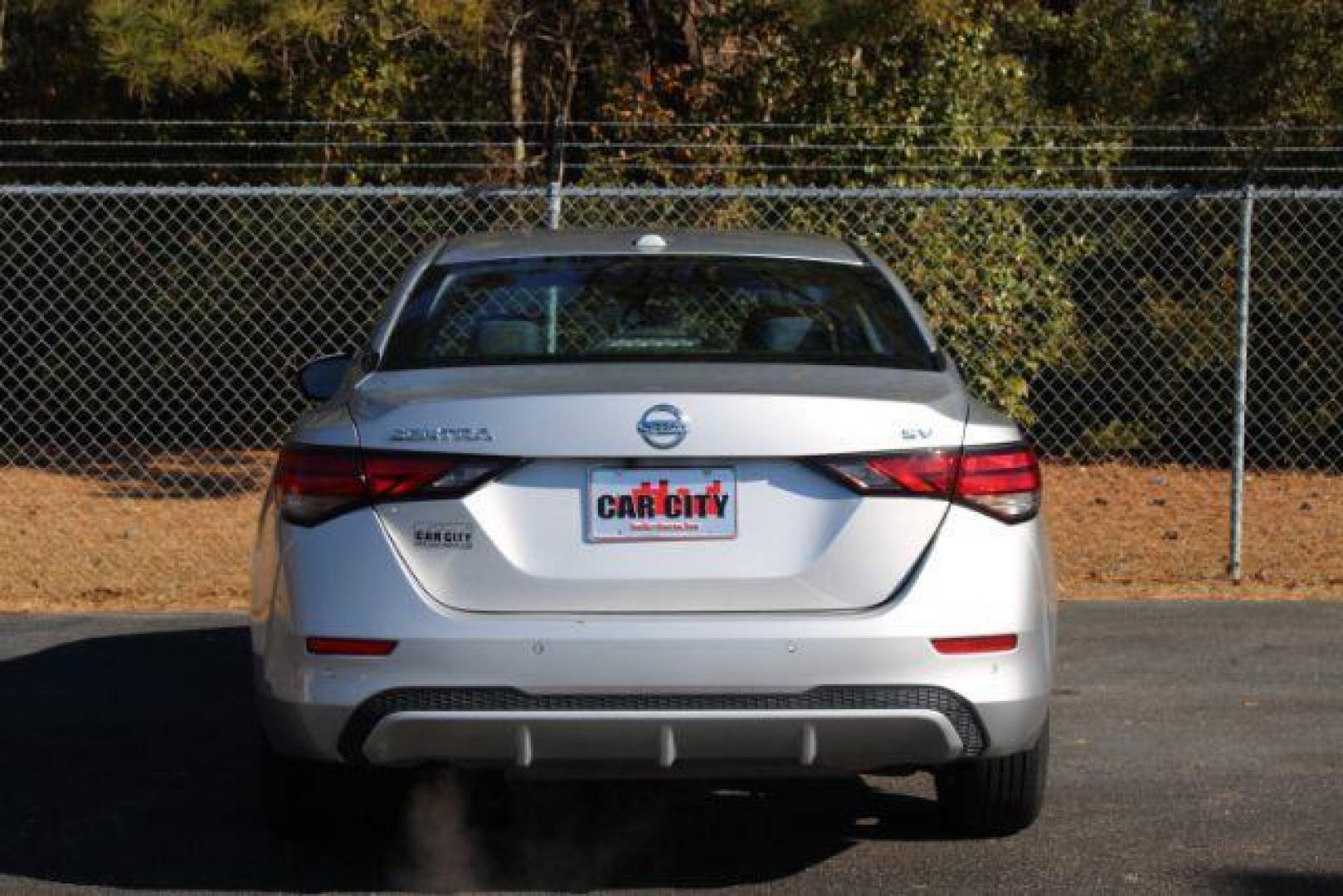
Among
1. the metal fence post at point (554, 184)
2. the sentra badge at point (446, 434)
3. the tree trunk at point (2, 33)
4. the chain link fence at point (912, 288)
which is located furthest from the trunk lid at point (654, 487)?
the tree trunk at point (2, 33)

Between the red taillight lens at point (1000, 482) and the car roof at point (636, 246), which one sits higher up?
the car roof at point (636, 246)

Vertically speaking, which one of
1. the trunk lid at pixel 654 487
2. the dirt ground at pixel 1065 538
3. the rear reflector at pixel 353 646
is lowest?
the dirt ground at pixel 1065 538

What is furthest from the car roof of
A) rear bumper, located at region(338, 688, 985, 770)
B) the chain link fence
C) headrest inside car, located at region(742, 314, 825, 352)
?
the chain link fence

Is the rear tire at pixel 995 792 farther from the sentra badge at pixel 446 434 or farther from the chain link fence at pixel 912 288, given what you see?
the chain link fence at pixel 912 288

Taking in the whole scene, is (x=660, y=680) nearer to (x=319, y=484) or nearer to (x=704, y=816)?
(x=319, y=484)

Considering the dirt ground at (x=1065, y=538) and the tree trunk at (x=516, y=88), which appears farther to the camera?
the tree trunk at (x=516, y=88)

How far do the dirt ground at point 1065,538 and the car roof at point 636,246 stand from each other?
4.03 meters

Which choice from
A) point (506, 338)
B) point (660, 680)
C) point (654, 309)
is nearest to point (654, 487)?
point (660, 680)

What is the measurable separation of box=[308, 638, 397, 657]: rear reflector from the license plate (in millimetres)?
489

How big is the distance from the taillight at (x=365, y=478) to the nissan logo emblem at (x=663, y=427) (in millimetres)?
297

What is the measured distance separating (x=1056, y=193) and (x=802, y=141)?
4.05m

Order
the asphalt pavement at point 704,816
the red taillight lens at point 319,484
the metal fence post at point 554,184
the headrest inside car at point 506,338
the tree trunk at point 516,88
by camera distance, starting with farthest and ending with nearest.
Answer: the tree trunk at point 516,88 < the metal fence post at point 554,184 < the headrest inside car at point 506,338 < the asphalt pavement at point 704,816 < the red taillight lens at point 319,484

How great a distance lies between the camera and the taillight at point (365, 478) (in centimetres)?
479

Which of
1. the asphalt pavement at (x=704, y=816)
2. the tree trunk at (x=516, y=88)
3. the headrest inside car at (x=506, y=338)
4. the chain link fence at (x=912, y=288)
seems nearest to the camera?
the asphalt pavement at (x=704, y=816)
